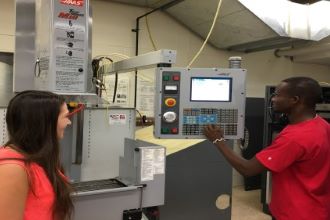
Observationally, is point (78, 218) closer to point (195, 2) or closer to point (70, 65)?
point (70, 65)

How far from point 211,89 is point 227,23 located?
2166mm

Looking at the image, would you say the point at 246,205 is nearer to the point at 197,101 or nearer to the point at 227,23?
the point at 227,23

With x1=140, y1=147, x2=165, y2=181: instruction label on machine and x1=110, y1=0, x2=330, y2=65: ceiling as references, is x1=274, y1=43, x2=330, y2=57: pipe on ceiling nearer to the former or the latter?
x1=110, y1=0, x2=330, y2=65: ceiling

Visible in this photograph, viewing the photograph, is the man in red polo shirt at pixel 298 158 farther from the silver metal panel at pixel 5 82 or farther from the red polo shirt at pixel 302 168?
the silver metal panel at pixel 5 82

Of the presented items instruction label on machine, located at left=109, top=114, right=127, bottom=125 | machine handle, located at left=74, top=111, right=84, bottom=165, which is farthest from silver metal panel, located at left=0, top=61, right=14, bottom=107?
machine handle, located at left=74, top=111, right=84, bottom=165

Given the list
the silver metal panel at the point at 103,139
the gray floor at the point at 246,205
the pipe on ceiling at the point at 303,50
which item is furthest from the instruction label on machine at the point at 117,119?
the pipe on ceiling at the point at 303,50

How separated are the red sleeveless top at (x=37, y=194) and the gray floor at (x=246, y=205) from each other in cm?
281

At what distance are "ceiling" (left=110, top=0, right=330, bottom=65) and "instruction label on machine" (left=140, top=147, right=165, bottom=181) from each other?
2086 millimetres

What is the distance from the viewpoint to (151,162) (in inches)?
61.3

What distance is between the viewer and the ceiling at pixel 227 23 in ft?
10.9

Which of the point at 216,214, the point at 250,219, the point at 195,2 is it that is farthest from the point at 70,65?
the point at 250,219

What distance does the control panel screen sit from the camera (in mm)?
1601

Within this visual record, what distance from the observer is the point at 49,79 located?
4.63ft

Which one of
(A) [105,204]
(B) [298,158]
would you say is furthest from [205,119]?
(A) [105,204]
